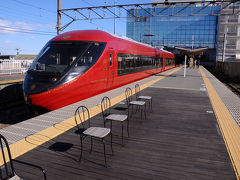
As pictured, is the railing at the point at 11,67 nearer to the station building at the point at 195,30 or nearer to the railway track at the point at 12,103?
the railway track at the point at 12,103

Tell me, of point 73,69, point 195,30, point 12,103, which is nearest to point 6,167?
point 73,69

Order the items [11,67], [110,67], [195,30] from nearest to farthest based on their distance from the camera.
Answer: [110,67]
[11,67]
[195,30]

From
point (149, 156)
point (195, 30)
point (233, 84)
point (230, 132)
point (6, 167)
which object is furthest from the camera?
point (195, 30)

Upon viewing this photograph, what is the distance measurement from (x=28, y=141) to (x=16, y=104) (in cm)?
1038

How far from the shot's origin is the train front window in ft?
25.3

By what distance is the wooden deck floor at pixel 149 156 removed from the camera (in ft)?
10.7

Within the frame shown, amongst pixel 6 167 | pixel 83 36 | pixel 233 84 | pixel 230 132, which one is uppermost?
pixel 83 36

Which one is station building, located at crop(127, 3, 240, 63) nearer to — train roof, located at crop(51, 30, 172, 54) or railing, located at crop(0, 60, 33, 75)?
railing, located at crop(0, 60, 33, 75)

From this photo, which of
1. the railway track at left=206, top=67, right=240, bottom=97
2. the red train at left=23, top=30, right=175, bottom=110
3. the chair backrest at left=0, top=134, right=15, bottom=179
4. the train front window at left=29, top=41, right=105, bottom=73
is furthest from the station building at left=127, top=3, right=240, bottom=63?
the chair backrest at left=0, top=134, right=15, bottom=179

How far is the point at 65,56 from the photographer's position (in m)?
7.95

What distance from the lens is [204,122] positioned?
19.2 feet

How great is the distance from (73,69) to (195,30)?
207 ft

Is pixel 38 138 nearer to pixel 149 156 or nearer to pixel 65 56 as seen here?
pixel 149 156

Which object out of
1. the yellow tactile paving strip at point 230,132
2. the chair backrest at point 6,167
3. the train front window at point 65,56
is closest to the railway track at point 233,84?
the yellow tactile paving strip at point 230,132
